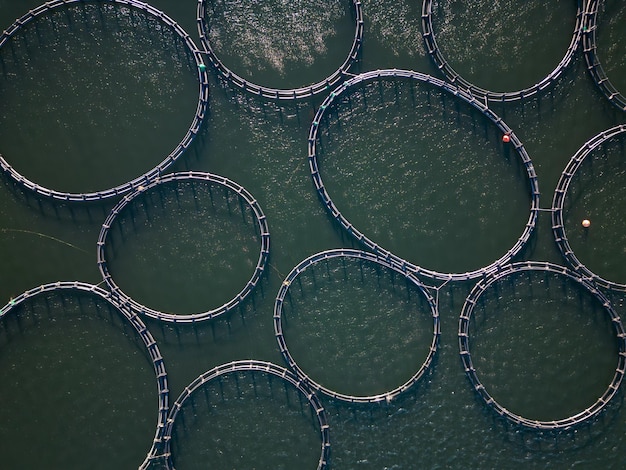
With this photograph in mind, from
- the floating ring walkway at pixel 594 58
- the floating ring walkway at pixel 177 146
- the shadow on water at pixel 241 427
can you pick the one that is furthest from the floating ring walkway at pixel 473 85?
the shadow on water at pixel 241 427

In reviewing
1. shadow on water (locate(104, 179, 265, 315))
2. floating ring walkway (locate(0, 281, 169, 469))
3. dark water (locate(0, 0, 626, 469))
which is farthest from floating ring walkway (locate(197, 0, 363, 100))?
floating ring walkway (locate(0, 281, 169, 469))

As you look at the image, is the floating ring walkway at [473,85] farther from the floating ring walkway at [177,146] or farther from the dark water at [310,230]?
the floating ring walkway at [177,146]

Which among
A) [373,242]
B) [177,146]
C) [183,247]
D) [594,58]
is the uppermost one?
[594,58]

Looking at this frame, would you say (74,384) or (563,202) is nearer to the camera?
(74,384)

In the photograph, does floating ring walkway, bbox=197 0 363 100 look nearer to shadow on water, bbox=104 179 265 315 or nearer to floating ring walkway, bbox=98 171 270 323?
floating ring walkway, bbox=98 171 270 323

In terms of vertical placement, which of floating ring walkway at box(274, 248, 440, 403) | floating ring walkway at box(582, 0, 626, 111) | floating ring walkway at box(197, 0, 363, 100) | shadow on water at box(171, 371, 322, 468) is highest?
floating ring walkway at box(582, 0, 626, 111)

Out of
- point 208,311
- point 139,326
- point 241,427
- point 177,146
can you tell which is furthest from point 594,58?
point 139,326

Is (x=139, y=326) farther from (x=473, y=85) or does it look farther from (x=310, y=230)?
(x=473, y=85)
